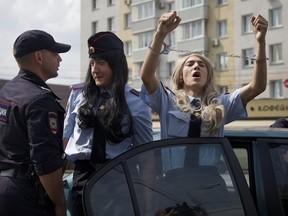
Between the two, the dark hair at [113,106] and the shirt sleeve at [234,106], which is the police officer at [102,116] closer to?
the dark hair at [113,106]

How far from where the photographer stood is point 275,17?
27.6m

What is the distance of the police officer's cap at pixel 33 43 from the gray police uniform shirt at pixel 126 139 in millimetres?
369

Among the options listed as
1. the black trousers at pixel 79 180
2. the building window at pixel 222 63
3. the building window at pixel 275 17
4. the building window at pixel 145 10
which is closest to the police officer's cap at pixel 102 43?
the black trousers at pixel 79 180

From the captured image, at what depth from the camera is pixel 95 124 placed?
99.2 inches

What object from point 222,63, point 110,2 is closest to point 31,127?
point 222,63

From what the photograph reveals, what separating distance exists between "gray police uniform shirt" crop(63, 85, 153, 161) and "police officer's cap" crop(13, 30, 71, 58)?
0.37 metres

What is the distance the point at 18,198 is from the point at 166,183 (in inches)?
27.9

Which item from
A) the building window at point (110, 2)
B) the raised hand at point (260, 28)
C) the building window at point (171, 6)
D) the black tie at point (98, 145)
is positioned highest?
the building window at point (110, 2)

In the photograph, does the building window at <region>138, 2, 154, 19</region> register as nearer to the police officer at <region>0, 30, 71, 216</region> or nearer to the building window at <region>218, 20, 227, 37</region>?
the building window at <region>218, 20, 227, 37</region>

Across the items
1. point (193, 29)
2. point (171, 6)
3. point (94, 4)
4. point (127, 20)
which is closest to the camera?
point (193, 29)

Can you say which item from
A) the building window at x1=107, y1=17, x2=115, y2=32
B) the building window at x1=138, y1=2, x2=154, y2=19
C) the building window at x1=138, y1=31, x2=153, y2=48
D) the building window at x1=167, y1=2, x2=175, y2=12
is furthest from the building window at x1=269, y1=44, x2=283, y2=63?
the building window at x1=107, y1=17, x2=115, y2=32

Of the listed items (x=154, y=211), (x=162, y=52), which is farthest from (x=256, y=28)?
(x=154, y=211)

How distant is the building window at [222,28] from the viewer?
30.2 m

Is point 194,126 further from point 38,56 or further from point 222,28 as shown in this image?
point 222,28
